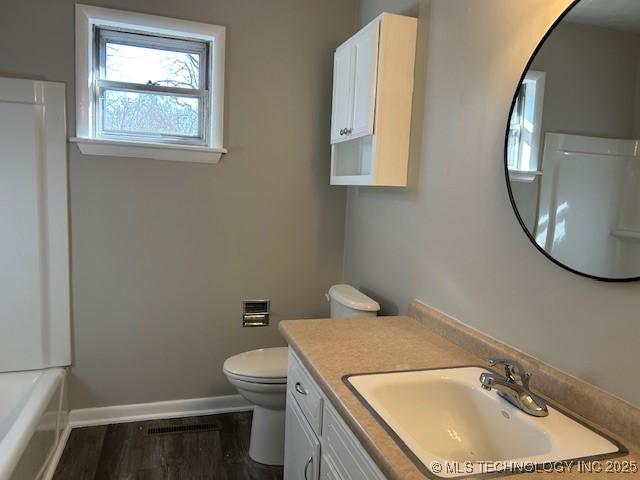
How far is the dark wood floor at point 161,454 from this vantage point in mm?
2219

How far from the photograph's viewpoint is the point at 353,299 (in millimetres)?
2264

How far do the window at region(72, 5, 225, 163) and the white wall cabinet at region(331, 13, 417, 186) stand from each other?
2.73 ft

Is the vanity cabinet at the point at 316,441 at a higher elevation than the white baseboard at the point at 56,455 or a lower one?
higher

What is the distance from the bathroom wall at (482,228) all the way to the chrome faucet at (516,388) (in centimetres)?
13

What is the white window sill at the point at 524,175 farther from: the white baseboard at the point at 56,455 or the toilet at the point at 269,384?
the white baseboard at the point at 56,455

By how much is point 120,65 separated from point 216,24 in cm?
54

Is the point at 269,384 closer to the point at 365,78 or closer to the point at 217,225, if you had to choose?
the point at 217,225

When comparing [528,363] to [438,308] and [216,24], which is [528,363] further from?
[216,24]

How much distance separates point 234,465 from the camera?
7.59ft

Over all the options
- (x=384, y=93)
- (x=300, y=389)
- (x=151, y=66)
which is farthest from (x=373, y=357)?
(x=151, y=66)

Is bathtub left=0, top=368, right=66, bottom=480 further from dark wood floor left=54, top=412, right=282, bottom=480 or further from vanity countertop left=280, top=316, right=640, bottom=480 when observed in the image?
vanity countertop left=280, top=316, right=640, bottom=480

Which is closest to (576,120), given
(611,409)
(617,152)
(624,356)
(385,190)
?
(617,152)

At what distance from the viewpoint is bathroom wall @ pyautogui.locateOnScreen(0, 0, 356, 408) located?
251 centimetres

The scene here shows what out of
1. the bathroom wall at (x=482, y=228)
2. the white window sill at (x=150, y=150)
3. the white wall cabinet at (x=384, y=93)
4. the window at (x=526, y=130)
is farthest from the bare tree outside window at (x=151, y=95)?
the window at (x=526, y=130)
